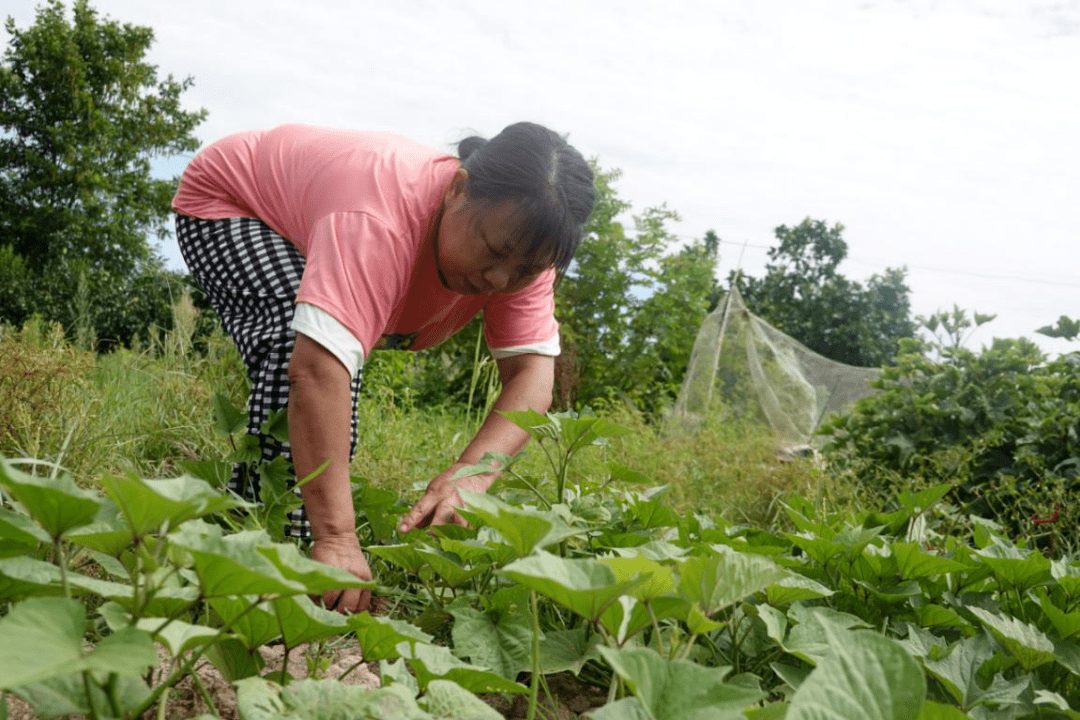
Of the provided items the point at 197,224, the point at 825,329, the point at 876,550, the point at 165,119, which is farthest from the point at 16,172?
the point at 876,550

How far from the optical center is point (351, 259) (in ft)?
5.37

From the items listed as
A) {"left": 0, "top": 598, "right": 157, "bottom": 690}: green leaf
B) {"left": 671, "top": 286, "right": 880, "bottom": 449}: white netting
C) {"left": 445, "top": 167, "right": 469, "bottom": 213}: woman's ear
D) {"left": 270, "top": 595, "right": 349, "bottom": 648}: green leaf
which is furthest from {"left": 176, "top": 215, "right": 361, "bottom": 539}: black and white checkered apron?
{"left": 671, "top": 286, "right": 880, "bottom": 449}: white netting

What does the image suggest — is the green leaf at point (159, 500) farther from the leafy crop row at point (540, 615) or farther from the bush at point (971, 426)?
the bush at point (971, 426)

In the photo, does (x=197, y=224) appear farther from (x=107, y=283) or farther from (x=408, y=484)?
(x=107, y=283)

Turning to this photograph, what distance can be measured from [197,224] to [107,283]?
56.4ft

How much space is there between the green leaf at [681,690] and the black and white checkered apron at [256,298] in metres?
1.34

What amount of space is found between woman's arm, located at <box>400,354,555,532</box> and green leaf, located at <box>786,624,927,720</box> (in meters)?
0.91

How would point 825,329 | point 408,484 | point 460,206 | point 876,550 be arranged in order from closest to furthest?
point 876,550, point 460,206, point 408,484, point 825,329

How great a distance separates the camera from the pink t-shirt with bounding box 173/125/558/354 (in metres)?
1.65

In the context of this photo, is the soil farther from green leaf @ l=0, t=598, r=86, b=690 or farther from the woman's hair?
the woman's hair

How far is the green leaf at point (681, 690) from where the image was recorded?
64 centimetres

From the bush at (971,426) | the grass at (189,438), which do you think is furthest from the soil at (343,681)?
the bush at (971,426)

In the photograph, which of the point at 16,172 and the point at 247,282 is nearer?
the point at 247,282

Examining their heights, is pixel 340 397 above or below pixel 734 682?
above
